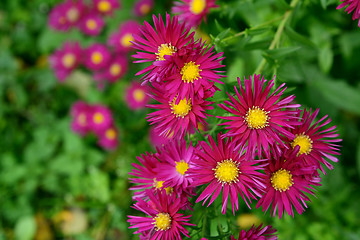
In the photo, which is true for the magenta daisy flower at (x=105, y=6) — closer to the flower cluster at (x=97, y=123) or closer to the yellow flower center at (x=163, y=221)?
the flower cluster at (x=97, y=123)

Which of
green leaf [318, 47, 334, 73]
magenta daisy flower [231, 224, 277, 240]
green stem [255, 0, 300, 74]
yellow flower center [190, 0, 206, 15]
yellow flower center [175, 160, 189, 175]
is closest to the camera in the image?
magenta daisy flower [231, 224, 277, 240]

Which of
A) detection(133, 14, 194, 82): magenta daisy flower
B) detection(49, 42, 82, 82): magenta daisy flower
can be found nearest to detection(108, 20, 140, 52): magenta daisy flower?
detection(49, 42, 82, 82): magenta daisy flower

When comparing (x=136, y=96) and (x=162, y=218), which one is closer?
(x=162, y=218)

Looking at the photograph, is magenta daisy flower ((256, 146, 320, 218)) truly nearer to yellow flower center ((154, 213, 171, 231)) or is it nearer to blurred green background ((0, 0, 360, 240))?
yellow flower center ((154, 213, 171, 231))

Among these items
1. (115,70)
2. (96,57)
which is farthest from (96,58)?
(115,70)

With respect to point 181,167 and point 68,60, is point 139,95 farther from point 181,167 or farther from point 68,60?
point 181,167

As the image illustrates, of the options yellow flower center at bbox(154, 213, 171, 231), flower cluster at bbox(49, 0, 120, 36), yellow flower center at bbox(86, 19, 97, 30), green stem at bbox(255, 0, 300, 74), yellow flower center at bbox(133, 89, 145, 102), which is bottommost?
yellow flower center at bbox(154, 213, 171, 231)
